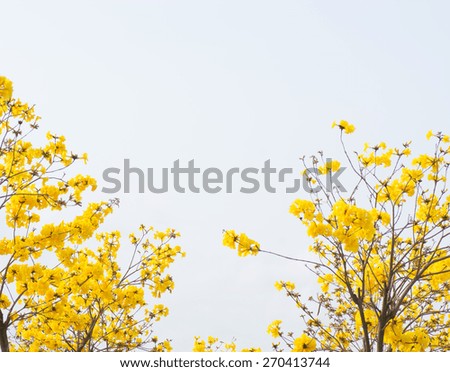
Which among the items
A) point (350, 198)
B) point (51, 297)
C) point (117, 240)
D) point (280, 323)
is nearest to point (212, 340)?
point (117, 240)

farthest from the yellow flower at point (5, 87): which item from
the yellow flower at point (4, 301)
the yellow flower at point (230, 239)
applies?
the yellow flower at point (230, 239)

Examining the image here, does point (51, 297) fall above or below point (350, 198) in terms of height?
below

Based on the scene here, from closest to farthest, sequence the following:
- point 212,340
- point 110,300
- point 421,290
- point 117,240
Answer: point 421,290 → point 110,300 → point 117,240 → point 212,340

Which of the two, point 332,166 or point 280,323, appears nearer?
point 332,166

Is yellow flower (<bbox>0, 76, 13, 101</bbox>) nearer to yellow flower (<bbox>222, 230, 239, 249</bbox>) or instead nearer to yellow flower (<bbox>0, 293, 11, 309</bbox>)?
yellow flower (<bbox>0, 293, 11, 309</bbox>)

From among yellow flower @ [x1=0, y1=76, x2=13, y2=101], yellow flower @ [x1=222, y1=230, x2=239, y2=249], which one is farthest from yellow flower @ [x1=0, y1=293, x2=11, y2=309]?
yellow flower @ [x1=222, y1=230, x2=239, y2=249]

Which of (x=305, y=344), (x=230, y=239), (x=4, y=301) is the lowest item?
(x=305, y=344)

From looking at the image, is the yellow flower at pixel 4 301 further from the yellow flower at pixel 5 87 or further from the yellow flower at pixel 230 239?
the yellow flower at pixel 230 239

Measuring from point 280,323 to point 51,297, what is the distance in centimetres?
242

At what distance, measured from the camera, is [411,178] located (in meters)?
5.04

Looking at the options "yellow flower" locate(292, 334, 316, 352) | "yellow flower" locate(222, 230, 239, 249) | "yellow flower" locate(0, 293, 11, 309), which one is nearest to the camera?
"yellow flower" locate(222, 230, 239, 249)

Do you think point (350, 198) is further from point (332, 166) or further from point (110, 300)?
point (110, 300)

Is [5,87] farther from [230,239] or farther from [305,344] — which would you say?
[305,344]

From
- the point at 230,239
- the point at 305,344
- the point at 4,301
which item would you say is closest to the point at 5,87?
the point at 4,301
